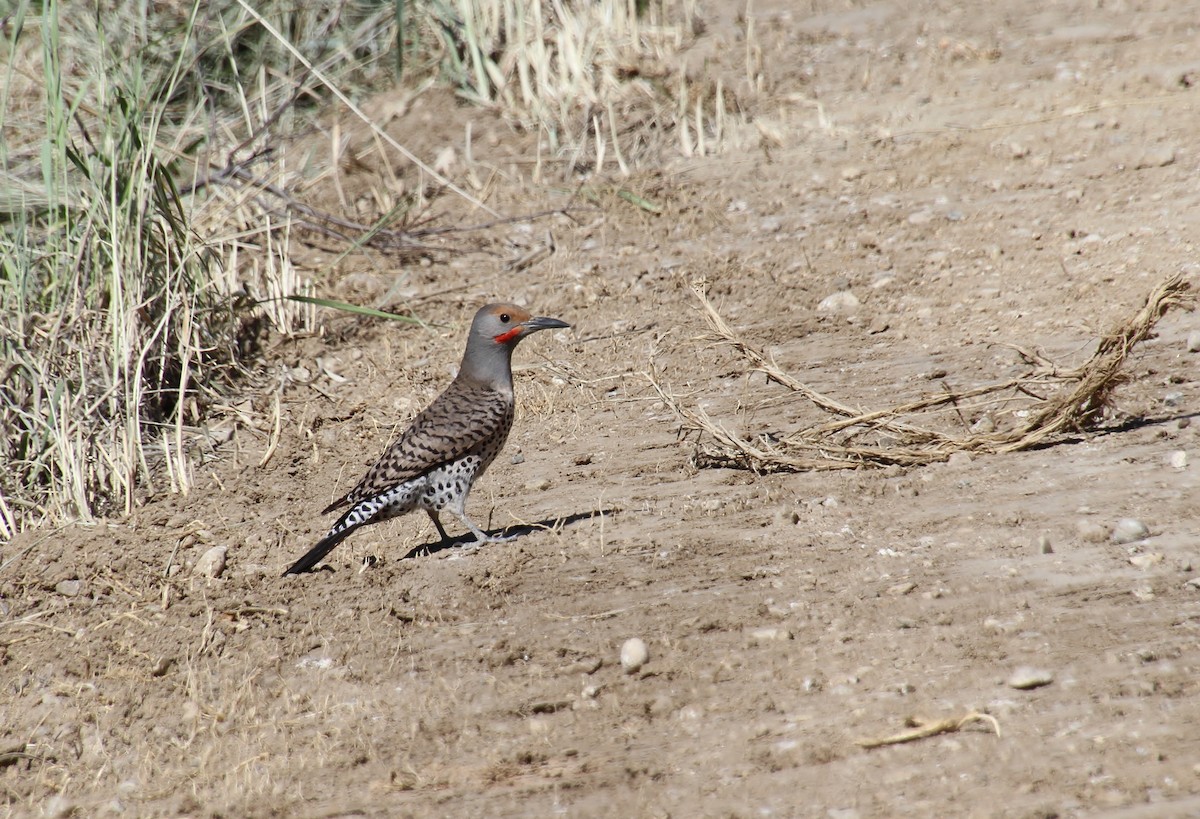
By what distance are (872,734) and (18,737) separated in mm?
2592

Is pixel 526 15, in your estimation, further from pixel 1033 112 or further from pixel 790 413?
pixel 790 413

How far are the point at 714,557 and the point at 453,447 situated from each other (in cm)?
124

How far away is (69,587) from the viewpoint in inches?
192

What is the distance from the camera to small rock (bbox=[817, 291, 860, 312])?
652cm

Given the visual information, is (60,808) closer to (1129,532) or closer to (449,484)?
(449,484)

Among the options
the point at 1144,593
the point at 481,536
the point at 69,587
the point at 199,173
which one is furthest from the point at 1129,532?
the point at 199,173

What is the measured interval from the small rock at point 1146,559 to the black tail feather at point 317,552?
2724 millimetres

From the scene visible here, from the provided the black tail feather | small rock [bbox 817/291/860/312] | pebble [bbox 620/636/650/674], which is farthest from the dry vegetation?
pebble [bbox 620/636/650/674]

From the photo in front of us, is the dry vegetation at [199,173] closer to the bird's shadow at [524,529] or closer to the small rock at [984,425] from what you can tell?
the bird's shadow at [524,529]

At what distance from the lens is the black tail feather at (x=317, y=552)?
4730mm

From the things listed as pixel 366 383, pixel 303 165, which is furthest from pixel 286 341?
pixel 303 165

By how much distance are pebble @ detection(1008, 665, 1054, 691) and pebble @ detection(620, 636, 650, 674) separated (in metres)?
1.04

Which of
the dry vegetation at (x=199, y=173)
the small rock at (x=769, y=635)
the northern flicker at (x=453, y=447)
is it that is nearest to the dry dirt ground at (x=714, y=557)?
the small rock at (x=769, y=635)

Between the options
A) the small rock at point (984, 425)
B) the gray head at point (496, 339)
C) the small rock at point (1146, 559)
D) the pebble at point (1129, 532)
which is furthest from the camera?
the gray head at point (496, 339)
